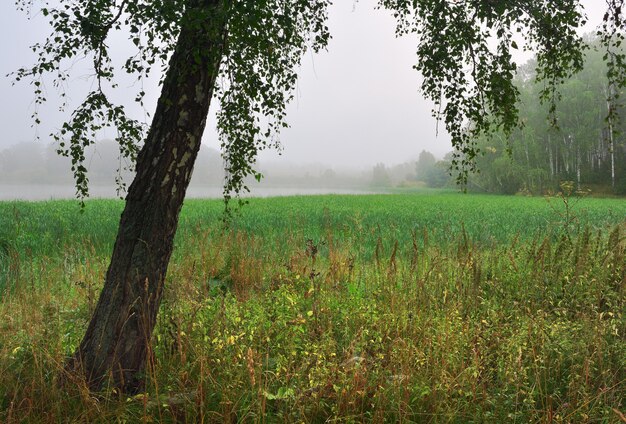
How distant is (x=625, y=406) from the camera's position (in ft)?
12.7

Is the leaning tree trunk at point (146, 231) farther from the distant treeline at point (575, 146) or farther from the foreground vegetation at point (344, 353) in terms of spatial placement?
the distant treeline at point (575, 146)

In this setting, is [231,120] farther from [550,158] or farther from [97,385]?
[550,158]

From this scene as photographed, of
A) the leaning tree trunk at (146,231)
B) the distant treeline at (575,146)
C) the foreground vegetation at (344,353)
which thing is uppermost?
the distant treeline at (575,146)

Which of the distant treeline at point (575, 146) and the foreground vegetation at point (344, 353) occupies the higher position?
the distant treeline at point (575, 146)

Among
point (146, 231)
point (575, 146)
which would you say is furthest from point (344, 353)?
point (575, 146)

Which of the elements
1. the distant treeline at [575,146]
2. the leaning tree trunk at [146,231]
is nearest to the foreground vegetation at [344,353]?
the leaning tree trunk at [146,231]

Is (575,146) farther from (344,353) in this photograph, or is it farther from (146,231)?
(146,231)

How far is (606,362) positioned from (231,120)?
13.5 ft

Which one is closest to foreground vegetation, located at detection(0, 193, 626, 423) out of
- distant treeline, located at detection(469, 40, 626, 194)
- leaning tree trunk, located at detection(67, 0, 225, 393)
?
leaning tree trunk, located at detection(67, 0, 225, 393)

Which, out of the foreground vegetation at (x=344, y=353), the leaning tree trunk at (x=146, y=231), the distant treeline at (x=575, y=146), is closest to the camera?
the foreground vegetation at (x=344, y=353)

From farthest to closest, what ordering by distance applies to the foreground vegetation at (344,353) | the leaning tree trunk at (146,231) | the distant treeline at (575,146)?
the distant treeline at (575,146)
the leaning tree trunk at (146,231)
the foreground vegetation at (344,353)

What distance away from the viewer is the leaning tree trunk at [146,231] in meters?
3.69

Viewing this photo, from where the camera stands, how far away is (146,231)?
369 cm

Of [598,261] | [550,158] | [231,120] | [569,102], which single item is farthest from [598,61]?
[231,120]
